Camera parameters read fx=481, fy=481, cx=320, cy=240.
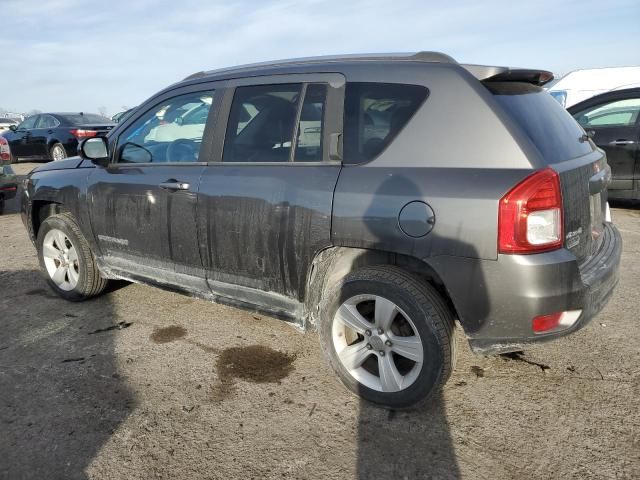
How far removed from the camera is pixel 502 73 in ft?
7.88

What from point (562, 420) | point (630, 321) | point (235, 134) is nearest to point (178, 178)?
point (235, 134)

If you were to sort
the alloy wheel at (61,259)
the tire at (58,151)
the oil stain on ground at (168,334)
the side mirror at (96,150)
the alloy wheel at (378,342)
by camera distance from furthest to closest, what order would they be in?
the tire at (58,151) → the alloy wheel at (61,259) → the side mirror at (96,150) → the oil stain on ground at (168,334) → the alloy wheel at (378,342)

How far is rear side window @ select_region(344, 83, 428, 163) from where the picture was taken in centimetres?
246

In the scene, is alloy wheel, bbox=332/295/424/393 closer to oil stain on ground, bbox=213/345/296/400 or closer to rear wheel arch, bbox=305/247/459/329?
rear wheel arch, bbox=305/247/459/329

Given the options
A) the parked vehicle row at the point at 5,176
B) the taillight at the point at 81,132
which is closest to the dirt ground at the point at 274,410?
the parked vehicle row at the point at 5,176

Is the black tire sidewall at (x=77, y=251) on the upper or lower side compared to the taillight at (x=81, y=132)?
lower

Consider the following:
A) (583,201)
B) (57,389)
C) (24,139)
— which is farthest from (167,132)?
(24,139)

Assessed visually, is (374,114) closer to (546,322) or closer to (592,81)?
(546,322)

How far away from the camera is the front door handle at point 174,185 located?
10.4ft

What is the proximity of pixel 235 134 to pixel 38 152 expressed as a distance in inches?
544

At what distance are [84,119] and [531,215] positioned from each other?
1525cm

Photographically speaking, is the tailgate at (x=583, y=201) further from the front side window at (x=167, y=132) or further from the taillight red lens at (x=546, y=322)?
the front side window at (x=167, y=132)

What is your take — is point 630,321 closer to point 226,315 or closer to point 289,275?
point 289,275

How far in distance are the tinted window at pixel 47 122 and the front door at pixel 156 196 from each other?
12.2 m
